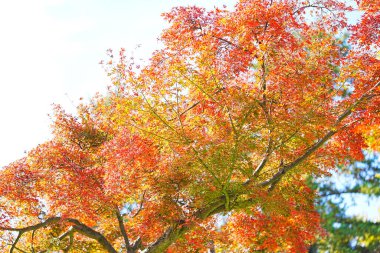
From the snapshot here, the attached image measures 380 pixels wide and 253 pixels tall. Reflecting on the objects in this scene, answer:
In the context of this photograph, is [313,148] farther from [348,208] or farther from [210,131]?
[348,208]

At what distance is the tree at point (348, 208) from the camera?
604 inches

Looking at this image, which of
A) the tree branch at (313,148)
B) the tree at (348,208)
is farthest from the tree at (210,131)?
the tree at (348,208)

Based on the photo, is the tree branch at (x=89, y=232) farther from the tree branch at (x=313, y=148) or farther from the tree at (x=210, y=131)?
the tree branch at (x=313, y=148)

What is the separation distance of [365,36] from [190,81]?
191 inches

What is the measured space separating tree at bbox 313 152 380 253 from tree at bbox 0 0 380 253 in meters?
5.04

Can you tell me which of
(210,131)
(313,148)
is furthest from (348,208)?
(210,131)

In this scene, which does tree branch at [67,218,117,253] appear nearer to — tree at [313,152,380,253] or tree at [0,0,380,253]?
tree at [0,0,380,253]

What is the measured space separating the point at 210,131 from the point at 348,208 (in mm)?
9480

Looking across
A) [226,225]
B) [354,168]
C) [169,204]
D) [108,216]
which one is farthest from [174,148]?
[354,168]

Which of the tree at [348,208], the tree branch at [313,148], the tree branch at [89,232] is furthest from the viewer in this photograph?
the tree at [348,208]

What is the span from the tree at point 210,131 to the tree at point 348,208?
5035 millimetres

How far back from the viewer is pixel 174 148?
8.87m

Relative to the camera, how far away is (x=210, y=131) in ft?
29.4

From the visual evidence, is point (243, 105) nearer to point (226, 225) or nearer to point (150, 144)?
point (150, 144)
